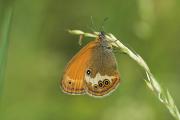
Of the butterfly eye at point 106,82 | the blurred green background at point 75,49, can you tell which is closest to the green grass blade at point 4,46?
the butterfly eye at point 106,82

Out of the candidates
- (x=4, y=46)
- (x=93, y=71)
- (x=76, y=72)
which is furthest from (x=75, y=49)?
(x=4, y=46)

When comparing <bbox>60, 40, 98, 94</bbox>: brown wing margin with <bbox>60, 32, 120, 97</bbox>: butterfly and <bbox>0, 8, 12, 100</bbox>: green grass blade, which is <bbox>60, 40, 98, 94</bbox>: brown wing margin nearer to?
<bbox>60, 32, 120, 97</bbox>: butterfly

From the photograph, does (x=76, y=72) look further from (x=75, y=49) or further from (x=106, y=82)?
(x=75, y=49)

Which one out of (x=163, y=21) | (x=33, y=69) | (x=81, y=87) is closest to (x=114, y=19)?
(x=163, y=21)

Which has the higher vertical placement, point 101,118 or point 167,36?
point 167,36

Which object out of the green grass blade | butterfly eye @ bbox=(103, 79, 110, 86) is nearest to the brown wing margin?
butterfly eye @ bbox=(103, 79, 110, 86)

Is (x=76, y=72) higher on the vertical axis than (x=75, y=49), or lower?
lower

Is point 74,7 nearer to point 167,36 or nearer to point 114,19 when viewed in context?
point 114,19
